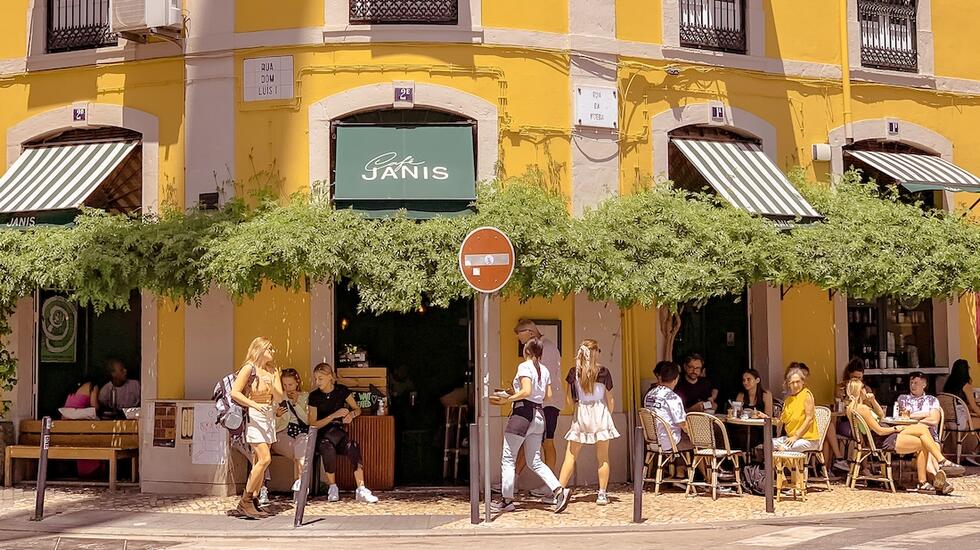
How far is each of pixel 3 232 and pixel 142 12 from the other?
307cm

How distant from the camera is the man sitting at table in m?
15.2

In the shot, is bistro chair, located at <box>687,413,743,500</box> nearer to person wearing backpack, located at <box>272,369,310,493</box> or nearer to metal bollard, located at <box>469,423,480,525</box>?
metal bollard, located at <box>469,423,480,525</box>

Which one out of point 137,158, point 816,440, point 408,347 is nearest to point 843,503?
point 816,440

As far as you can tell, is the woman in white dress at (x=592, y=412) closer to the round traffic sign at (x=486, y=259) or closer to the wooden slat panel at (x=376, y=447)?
the round traffic sign at (x=486, y=259)

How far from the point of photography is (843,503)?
45.6ft

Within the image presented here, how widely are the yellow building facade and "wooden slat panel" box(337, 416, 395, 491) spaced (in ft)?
3.14

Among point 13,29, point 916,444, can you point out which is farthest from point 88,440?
point 916,444

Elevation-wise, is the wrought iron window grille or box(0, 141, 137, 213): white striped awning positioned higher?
the wrought iron window grille

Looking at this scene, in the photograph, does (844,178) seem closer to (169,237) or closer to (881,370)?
(881,370)

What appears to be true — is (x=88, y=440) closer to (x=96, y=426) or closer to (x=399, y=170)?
(x=96, y=426)

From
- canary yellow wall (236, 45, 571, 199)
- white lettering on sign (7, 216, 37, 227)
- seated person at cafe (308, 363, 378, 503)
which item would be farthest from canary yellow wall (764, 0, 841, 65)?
white lettering on sign (7, 216, 37, 227)

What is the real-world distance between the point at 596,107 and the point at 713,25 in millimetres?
2371

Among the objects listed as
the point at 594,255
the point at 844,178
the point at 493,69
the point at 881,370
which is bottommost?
the point at 881,370

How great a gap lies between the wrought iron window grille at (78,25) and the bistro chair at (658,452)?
8189 mm
